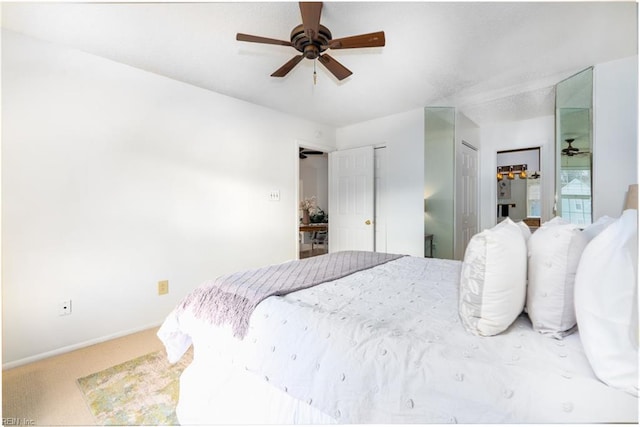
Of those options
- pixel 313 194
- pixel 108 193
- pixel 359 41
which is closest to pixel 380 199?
pixel 359 41

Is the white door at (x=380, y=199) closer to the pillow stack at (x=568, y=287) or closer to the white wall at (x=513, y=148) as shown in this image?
the white wall at (x=513, y=148)

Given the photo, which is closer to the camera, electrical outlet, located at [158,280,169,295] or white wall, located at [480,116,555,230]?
electrical outlet, located at [158,280,169,295]

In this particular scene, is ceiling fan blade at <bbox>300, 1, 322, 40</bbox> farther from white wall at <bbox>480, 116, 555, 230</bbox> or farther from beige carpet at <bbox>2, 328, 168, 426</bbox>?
white wall at <bbox>480, 116, 555, 230</bbox>

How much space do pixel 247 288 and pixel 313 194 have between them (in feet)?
19.1

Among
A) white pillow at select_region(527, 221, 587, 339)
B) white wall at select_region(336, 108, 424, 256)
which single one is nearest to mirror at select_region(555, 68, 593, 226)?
white wall at select_region(336, 108, 424, 256)

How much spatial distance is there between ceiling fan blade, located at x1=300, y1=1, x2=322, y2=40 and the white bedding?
147 cm

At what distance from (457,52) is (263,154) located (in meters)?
2.23

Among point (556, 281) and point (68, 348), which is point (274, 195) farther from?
point (556, 281)

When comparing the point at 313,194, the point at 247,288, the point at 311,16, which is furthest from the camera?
the point at 313,194

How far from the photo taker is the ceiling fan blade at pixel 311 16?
1530 mm

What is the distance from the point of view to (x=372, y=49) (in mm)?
2277

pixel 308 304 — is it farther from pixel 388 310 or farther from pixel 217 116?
pixel 217 116

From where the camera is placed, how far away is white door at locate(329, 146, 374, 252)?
4090 mm

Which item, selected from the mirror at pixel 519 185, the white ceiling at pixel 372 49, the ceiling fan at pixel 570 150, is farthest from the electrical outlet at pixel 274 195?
the mirror at pixel 519 185
